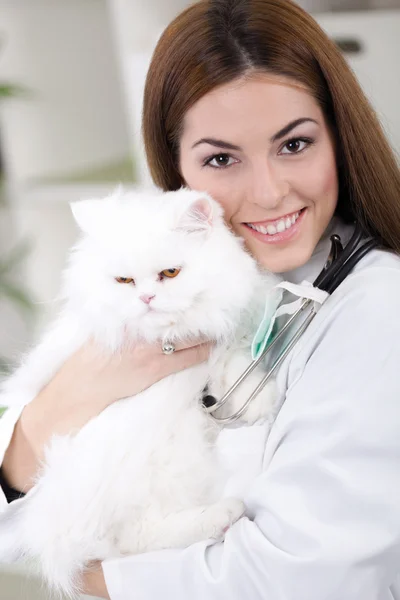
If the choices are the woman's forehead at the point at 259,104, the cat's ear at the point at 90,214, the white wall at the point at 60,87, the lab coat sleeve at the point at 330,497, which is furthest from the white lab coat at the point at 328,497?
the white wall at the point at 60,87

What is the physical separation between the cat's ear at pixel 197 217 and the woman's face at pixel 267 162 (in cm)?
8

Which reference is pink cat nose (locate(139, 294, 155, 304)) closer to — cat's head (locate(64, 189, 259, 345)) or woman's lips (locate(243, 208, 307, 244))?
cat's head (locate(64, 189, 259, 345))

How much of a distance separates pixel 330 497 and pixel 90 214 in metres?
0.67

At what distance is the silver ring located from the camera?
3.91 ft

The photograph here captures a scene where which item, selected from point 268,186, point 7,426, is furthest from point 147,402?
point 268,186

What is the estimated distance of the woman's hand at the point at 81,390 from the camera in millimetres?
1196

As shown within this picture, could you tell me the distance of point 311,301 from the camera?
45.6 inches

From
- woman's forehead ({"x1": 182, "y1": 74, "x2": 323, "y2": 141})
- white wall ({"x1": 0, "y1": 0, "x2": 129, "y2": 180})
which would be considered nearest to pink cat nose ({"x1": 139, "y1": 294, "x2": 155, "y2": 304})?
woman's forehead ({"x1": 182, "y1": 74, "x2": 323, "y2": 141})

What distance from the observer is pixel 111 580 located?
1053 mm

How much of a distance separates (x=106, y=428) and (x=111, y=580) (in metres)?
0.25

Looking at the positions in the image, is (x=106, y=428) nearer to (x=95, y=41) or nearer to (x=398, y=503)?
(x=398, y=503)

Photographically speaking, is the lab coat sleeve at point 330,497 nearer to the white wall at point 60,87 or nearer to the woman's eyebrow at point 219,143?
the woman's eyebrow at point 219,143

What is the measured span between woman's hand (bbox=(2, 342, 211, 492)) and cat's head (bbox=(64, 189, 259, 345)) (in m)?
0.04

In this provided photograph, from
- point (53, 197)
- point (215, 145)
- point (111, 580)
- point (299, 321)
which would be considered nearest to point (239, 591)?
point (111, 580)
